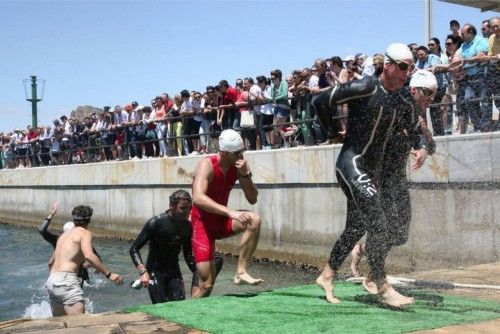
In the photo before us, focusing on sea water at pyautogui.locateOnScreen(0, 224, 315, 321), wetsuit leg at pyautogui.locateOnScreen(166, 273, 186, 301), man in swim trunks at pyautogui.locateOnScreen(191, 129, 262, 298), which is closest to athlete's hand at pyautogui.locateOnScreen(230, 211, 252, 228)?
man in swim trunks at pyautogui.locateOnScreen(191, 129, 262, 298)

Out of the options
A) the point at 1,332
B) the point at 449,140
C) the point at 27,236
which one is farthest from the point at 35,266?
the point at 1,332

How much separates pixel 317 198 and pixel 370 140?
28.5 ft

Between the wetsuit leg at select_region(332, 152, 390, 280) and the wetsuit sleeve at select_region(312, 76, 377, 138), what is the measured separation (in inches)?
11.3

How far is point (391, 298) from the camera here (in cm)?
604

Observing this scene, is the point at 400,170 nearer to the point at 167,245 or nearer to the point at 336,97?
the point at 336,97

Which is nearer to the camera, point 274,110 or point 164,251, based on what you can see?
point 164,251

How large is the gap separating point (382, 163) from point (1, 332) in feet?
11.3

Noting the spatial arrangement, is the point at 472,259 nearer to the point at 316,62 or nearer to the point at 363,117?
the point at 316,62

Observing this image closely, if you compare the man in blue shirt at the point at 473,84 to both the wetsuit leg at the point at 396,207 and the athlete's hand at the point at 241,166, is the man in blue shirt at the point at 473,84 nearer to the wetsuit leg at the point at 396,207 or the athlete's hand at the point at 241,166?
the wetsuit leg at the point at 396,207

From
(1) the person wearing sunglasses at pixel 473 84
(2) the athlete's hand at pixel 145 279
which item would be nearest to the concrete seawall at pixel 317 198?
(1) the person wearing sunglasses at pixel 473 84

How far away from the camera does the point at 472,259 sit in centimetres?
1119

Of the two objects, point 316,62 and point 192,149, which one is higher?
point 316,62

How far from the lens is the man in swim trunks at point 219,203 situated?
6.78 m

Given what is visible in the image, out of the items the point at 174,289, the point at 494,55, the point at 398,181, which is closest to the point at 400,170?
the point at 398,181
